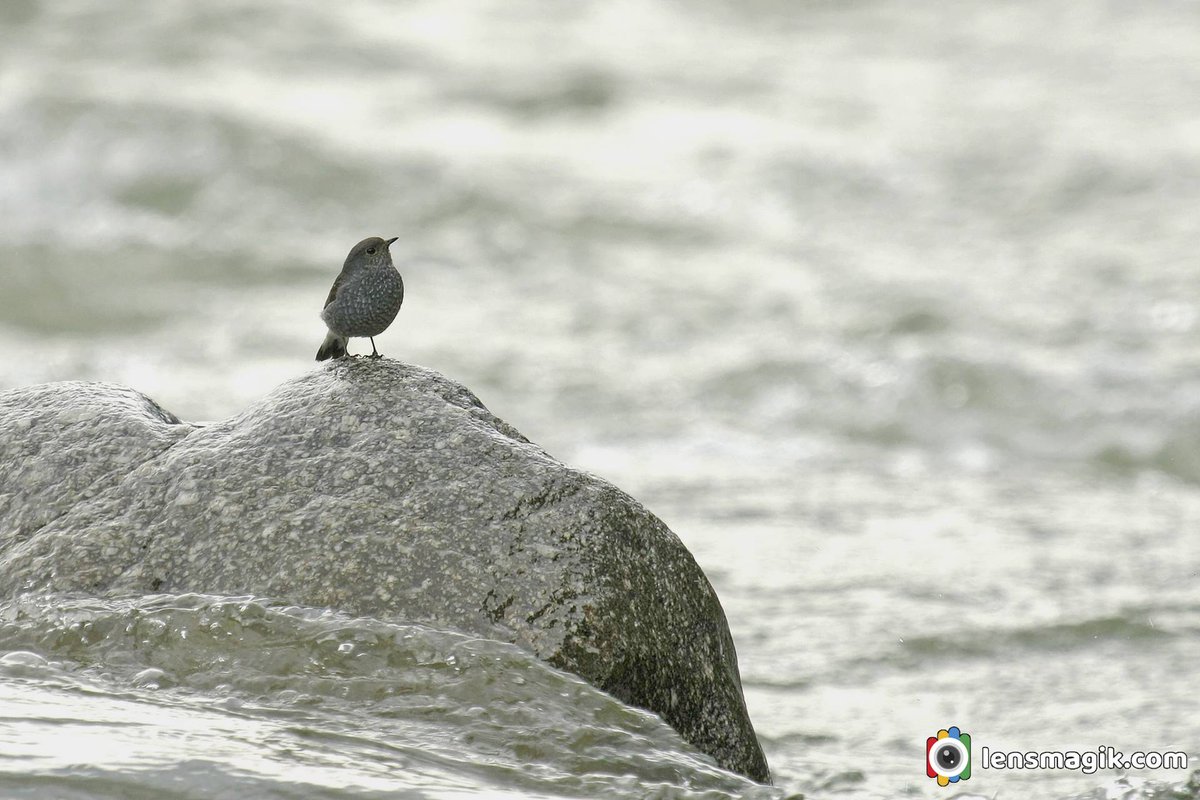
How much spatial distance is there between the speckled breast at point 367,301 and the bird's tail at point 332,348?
0.23m

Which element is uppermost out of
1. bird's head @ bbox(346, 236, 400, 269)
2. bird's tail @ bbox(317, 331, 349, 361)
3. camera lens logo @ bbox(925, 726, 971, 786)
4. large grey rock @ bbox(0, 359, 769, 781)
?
bird's head @ bbox(346, 236, 400, 269)

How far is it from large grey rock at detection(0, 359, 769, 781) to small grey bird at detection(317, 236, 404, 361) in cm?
15

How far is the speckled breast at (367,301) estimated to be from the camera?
4531 mm

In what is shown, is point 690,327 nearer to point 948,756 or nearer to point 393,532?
point 948,756

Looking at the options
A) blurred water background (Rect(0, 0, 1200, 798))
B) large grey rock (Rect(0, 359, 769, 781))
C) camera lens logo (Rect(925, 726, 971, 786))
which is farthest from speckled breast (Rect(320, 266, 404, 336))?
camera lens logo (Rect(925, 726, 971, 786))

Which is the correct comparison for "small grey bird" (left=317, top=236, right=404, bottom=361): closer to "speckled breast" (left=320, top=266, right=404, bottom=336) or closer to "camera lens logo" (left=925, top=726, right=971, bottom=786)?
"speckled breast" (left=320, top=266, right=404, bottom=336)

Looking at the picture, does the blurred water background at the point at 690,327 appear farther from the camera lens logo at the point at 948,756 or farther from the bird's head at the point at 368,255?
the bird's head at the point at 368,255

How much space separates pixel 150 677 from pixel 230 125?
42.1 feet

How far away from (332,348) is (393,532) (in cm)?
102

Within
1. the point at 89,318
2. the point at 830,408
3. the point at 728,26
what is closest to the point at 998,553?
the point at 830,408

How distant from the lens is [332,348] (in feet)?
16.1

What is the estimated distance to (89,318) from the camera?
12.9 meters

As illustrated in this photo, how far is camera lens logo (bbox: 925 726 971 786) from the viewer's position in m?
5.23

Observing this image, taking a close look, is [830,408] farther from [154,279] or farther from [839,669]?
[154,279]
